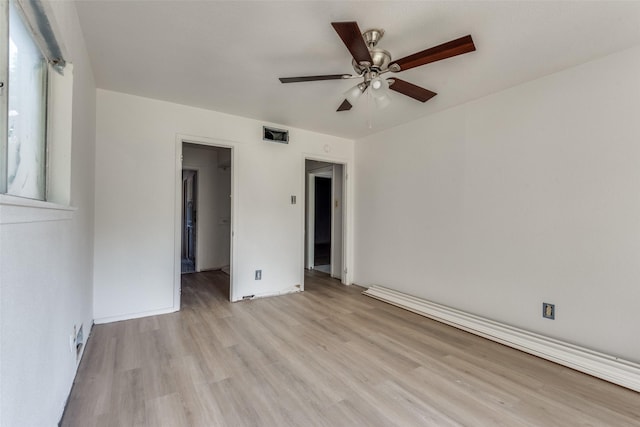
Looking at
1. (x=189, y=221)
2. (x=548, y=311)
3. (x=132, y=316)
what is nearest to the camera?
(x=548, y=311)

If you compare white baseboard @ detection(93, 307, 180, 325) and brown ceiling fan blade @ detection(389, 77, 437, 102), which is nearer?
brown ceiling fan blade @ detection(389, 77, 437, 102)

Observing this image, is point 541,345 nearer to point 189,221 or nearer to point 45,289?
point 45,289

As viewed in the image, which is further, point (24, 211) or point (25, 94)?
point (25, 94)

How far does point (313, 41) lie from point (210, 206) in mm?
4396

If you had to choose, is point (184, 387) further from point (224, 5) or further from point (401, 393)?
point (224, 5)

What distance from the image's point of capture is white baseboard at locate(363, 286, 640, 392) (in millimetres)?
1922

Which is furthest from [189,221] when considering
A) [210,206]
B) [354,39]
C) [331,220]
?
[354,39]

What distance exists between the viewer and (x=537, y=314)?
2.47m

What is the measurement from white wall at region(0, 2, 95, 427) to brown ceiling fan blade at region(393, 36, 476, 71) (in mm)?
1886

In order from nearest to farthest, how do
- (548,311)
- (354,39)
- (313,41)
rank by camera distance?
1. (354,39)
2. (313,41)
3. (548,311)

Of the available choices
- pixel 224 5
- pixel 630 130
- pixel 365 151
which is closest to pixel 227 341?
pixel 224 5

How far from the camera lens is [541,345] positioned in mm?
2303

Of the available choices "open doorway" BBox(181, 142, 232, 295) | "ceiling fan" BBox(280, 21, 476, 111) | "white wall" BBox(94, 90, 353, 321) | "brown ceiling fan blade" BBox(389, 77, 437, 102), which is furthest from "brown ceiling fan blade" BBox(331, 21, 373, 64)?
"open doorway" BBox(181, 142, 232, 295)

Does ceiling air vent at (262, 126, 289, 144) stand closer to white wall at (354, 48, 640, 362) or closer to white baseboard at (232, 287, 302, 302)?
white wall at (354, 48, 640, 362)
